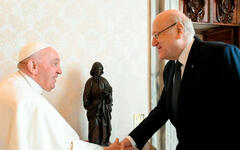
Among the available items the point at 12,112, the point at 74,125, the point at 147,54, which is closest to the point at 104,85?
the point at 74,125

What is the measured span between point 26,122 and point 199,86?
3.31 feet

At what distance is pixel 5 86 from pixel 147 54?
4.84ft

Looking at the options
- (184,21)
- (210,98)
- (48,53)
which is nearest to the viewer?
(210,98)

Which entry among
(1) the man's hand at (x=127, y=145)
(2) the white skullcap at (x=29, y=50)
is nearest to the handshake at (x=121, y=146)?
(1) the man's hand at (x=127, y=145)

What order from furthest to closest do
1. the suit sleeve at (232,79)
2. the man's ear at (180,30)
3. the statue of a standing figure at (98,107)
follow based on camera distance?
the statue of a standing figure at (98,107) → the man's ear at (180,30) → the suit sleeve at (232,79)

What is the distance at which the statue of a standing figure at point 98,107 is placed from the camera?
2.01 meters

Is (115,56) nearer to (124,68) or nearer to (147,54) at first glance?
(124,68)

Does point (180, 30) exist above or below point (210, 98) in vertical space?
above

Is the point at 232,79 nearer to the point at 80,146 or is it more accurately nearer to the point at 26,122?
the point at 80,146

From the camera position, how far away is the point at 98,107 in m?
2.02

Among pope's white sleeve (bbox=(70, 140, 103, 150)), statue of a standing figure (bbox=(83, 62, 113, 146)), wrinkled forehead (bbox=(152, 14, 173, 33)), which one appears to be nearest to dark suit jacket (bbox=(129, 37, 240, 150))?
wrinkled forehead (bbox=(152, 14, 173, 33))

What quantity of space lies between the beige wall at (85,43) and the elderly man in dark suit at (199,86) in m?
0.86

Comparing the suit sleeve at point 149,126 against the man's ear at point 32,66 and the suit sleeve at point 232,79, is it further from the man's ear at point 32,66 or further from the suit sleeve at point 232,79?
the man's ear at point 32,66

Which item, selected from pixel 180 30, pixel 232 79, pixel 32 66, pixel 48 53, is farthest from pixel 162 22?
pixel 32 66
